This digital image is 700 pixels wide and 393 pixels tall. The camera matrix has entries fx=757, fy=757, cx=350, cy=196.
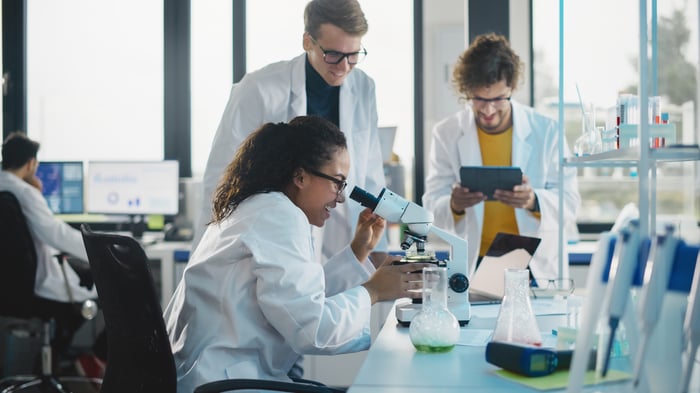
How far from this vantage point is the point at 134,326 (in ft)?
4.79

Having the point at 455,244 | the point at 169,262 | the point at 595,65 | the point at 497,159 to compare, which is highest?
the point at 595,65

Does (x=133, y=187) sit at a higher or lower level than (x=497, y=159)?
lower

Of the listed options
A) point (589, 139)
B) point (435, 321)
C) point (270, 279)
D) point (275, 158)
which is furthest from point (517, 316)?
point (589, 139)

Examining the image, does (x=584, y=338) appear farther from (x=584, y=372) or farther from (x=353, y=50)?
(x=353, y=50)

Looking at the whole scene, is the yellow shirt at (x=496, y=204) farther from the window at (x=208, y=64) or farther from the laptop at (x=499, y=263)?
the window at (x=208, y=64)

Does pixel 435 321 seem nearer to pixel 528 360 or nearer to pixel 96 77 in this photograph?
pixel 528 360

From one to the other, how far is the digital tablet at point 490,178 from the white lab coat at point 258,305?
2.91 ft

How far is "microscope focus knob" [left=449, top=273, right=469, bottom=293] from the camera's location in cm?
178

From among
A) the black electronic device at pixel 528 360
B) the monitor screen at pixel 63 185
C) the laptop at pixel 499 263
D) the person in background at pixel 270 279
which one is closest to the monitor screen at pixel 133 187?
the monitor screen at pixel 63 185

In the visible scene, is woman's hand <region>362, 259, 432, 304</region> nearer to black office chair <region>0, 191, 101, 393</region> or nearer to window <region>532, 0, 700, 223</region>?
black office chair <region>0, 191, 101, 393</region>

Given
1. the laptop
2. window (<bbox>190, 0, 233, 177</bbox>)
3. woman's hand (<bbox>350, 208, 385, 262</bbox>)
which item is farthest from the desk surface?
window (<bbox>190, 0, 233, 177</bbox>)

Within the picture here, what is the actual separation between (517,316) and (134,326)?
729 millimetres

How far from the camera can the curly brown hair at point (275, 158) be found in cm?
162

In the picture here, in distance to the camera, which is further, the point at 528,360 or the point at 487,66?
the point at 487,66
